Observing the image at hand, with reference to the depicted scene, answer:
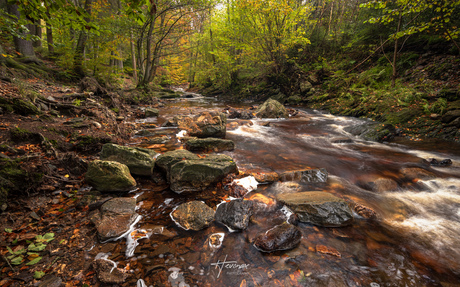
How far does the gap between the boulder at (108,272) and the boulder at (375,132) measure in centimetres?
900

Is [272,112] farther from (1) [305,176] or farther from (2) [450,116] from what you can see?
(1) [305,176]

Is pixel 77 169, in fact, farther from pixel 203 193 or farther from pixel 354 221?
pixel 354 221

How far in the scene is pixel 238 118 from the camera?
11.4 m

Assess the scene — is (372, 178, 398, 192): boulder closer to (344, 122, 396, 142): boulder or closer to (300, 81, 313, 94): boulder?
(344, 122, 396, 142): boulder

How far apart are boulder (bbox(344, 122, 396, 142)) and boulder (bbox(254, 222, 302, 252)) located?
6941mm

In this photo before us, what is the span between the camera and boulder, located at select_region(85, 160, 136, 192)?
132 inches

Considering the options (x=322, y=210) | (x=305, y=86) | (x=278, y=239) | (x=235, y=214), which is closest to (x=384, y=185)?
(x=322, y=210)

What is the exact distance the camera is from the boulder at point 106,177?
3344 millimetres

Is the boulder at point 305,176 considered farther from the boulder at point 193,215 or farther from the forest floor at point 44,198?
the forest floor at point 44,198

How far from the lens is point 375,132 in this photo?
7.64 metres

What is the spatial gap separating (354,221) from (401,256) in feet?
2.31

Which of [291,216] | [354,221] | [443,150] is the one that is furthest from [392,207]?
[443,150]

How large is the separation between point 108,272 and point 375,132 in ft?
31.0

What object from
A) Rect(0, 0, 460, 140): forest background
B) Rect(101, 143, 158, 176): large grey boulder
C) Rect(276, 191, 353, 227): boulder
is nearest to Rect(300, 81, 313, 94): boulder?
Rect(0, 0, 460, 140): forest background
